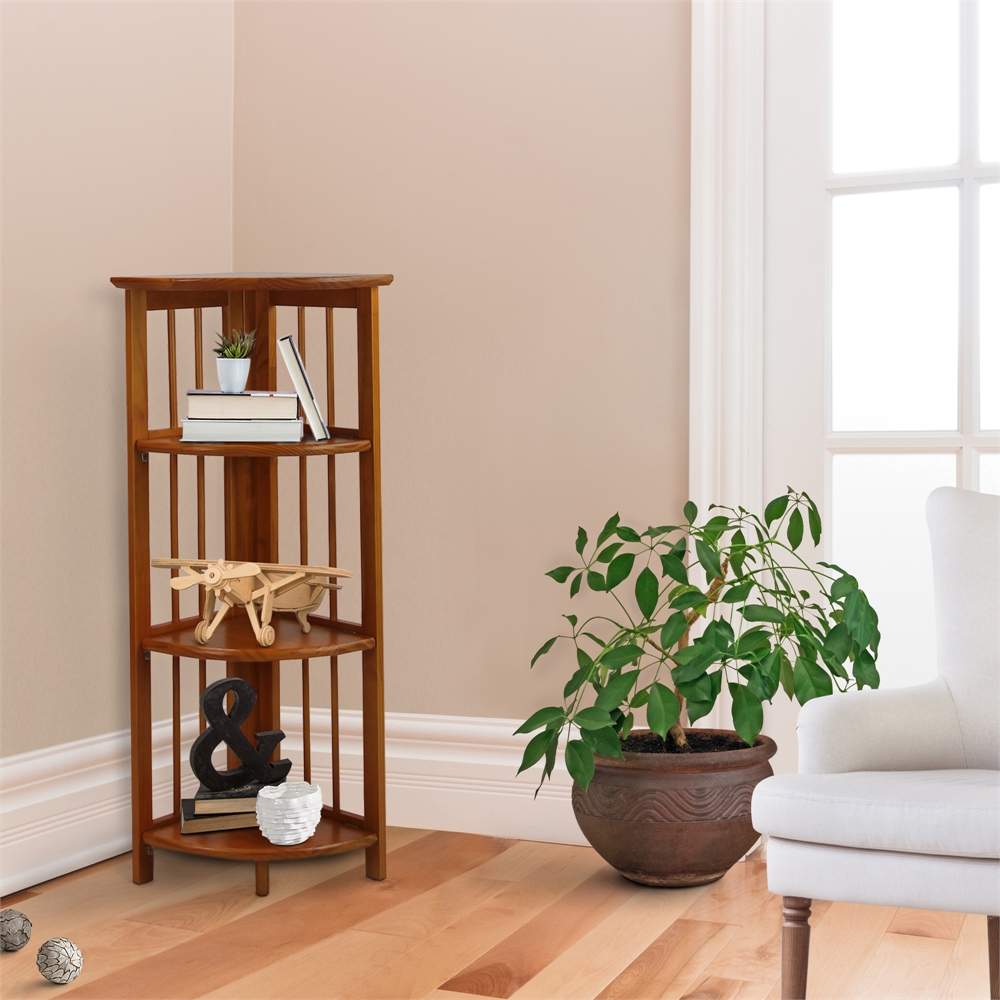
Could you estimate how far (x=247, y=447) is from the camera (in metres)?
2.32

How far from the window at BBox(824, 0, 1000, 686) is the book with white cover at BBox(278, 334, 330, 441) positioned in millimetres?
1134

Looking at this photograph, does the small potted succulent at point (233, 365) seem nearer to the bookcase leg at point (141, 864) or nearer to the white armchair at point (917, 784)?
the bookcase leg at point (141, 864)

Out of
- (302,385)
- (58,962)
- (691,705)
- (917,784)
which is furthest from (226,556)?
(917,784)

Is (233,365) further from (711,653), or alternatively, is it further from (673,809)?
(673,809)

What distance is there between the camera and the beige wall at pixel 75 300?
7.98 ft

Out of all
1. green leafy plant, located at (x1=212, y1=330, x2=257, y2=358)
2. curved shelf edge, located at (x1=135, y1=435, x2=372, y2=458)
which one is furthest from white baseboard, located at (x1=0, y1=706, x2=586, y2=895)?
green leafy plant, located at (x1=212, y1=330, x2=257, y2=358)

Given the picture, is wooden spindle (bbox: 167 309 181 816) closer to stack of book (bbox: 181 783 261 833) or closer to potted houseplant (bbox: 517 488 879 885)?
stack of book (bbox: 181 783 261 833)

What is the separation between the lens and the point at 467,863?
260 cm

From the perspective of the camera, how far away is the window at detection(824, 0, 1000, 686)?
101 inches

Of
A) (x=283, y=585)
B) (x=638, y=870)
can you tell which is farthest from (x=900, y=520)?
(x=283, y=585)

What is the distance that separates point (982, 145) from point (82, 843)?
8.08 feet

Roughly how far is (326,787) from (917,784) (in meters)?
1.72

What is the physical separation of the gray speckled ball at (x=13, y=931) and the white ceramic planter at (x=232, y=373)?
3.44ft

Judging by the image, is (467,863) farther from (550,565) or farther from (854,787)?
(854,787)
